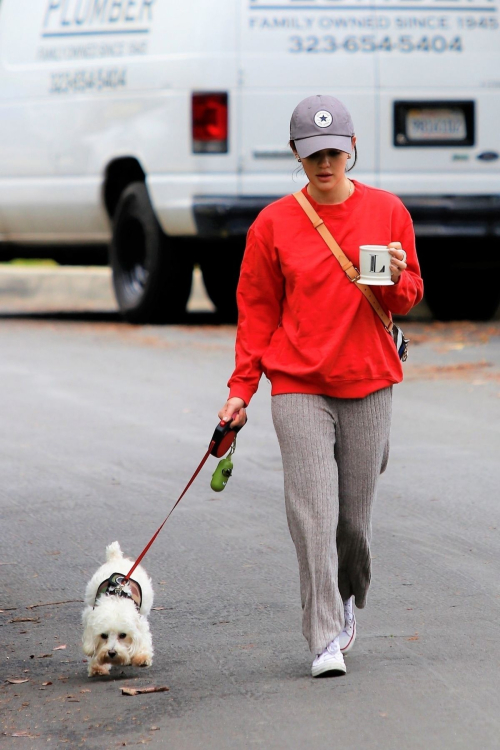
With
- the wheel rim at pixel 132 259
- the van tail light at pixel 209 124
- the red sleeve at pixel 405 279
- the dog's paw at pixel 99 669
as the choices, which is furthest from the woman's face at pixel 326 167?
the wheel rim at pixel 132 259

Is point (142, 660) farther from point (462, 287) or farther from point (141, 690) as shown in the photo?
point (462, 287)

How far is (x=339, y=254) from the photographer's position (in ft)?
14.4

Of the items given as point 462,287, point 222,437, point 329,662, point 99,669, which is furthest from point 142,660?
point 462,287

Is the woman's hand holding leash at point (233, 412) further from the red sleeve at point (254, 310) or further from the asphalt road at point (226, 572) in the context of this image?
the asphalt road at point (226, 572)

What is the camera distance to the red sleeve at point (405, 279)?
14.3 feet

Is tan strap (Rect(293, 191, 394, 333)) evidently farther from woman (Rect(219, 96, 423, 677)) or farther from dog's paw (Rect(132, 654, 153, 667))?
dog's paw (Rect(132, 654, 153, 667))

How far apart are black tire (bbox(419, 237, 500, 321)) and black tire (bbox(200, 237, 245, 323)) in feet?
5.81

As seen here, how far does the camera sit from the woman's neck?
444cm

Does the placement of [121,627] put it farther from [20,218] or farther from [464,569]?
[20,218]

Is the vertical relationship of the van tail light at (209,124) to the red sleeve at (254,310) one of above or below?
above

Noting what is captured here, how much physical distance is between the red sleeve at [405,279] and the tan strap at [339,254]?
3cm

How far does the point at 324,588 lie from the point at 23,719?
0.95 metres

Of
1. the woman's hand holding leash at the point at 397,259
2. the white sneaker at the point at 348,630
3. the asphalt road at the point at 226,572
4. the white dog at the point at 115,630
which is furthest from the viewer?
the white sneaker at the point at 348,630

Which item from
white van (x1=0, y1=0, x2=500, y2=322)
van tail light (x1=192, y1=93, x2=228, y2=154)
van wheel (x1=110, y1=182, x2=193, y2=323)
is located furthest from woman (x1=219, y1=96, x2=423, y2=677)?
van wheel (x1=110, y1=182, x2=193, y2=323)
